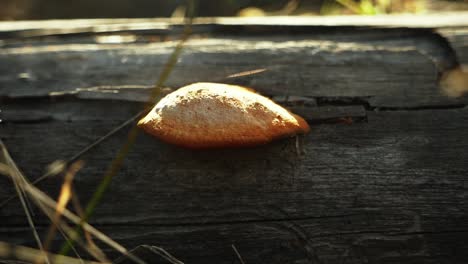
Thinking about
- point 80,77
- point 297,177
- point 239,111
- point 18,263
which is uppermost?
point 80,77

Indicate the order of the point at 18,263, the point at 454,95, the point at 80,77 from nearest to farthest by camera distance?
the point at 18,263 < the point at 454,95 < the point at 80,77

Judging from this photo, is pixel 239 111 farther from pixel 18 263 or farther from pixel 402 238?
pixel 18 263

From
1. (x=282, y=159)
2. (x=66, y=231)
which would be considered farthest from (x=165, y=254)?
(x=282, y=159)

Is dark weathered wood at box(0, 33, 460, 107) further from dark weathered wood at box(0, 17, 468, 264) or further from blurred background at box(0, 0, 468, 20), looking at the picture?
blurred background at box(0, 0, 468, 20)

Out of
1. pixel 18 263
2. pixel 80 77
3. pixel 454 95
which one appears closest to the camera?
pixel 18 263

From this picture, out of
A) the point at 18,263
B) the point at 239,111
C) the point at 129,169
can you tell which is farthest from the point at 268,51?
the point at 18,263

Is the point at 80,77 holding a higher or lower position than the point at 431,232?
higher
